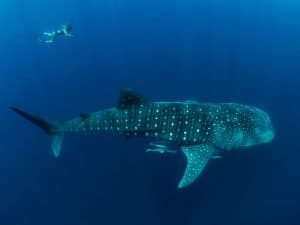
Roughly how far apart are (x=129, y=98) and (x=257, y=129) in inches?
91.0

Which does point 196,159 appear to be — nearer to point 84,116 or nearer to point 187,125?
point 187,125

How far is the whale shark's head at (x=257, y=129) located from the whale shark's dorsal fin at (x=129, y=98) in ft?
6.26

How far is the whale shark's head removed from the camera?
631cm

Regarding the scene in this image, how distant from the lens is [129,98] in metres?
5.98

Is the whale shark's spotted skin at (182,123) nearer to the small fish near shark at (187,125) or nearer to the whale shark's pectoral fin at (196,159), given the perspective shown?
the small fish near shark at (187,125)

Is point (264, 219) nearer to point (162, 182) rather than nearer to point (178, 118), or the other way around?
point (162, 182)

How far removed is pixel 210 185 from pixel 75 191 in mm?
3638

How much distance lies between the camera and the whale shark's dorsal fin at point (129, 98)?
5941 mm

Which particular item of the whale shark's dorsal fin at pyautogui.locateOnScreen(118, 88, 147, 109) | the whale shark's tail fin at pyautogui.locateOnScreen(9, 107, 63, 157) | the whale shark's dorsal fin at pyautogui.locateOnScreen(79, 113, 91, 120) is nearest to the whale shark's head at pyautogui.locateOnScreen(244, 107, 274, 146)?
the whale shark's dorsal fin at pyautogui.locateOnScreen(118, 88, 147, 109)

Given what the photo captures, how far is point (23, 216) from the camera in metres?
10.4

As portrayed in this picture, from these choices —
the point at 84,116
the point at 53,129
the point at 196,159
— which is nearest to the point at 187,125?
the point at 196,159

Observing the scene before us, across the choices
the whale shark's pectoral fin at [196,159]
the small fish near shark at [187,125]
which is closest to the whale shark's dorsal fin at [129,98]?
the small fish near shark at [187,125]

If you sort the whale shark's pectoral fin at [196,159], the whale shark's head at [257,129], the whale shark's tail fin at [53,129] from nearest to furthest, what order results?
1. the whale shark's pectoral fin at [196,159]
2. the whale shark's head at [257,129]
3. the whale shark's tail fin at [53,129]

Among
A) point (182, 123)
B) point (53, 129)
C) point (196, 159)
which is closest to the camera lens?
point (182, 123)
